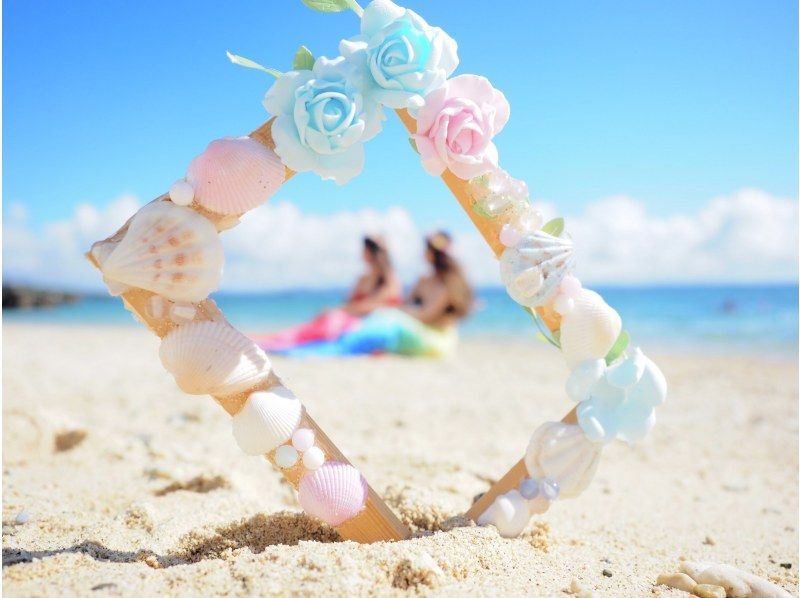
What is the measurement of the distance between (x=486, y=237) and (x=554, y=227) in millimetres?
201

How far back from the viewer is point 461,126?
171 cm

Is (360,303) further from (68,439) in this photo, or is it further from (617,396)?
(617,396)

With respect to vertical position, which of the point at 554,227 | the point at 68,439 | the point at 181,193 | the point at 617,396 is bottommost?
the point at 68,439

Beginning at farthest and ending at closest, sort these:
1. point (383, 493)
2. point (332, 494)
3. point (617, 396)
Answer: point (383, 493)
point (617, 396)
point (332, 494)

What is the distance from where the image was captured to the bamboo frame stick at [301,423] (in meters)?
1.69

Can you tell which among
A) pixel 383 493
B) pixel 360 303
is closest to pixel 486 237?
pixel 383 493

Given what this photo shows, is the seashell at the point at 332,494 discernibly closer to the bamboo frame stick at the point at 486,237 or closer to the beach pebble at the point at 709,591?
the bamboo frame stick at the point at 486,237

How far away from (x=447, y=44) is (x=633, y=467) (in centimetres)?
261

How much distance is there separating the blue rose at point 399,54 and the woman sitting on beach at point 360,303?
265 inches

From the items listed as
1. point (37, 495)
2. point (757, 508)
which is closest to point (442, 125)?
point (37, 495)

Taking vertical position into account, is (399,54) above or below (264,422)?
above

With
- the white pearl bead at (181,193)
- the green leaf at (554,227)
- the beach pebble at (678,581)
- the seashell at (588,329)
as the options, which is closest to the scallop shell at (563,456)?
the seashell at (588,329)

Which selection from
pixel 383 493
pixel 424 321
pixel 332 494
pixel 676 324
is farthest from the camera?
pixel 676 324

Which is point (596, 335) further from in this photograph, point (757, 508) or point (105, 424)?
point (105, 424)
